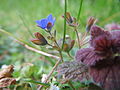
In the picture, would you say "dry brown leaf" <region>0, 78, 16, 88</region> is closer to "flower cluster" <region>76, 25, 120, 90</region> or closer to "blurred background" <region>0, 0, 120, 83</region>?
"blurred background" <region>0, 0, 120, 83</region>

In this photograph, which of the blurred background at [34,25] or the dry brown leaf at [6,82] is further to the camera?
the blurred background at [34,25]

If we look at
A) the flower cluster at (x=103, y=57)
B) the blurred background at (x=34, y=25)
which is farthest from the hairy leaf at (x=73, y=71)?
the blurred background at (x=34, y=25)

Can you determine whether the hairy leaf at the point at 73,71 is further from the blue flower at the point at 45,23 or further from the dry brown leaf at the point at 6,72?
the dry brown leaf at the point at 6,72

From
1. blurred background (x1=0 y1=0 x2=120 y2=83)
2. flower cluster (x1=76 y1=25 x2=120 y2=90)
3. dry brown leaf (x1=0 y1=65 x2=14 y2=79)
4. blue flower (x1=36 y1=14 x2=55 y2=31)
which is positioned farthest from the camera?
blurred background (x1=0 y1=0 x2=120 y2=83)

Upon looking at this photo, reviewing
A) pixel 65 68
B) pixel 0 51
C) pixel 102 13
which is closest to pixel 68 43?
pixel 65 68

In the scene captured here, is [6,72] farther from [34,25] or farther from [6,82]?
[34,25]

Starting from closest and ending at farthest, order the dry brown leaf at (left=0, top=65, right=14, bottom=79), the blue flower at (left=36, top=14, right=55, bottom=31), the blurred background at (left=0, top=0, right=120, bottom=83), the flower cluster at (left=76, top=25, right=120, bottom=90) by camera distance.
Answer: the flower cluster at (left=76, top=25, right=120, bottom=90) < the blue flower at (left=36, top=14, right=55, bottom=31) < the dry brown leaf at (left=0, top=65, right=14, bottom=79) < the blurred background at (left=0, top=0, right=120, bottom=83)

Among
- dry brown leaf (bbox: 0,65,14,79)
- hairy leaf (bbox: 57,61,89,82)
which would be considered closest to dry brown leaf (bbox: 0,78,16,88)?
dry brown leaf (bbox: 0,65,14,79)

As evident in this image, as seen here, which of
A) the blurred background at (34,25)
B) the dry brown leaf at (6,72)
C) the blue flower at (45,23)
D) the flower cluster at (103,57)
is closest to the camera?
the flower cluster at (103,57)
